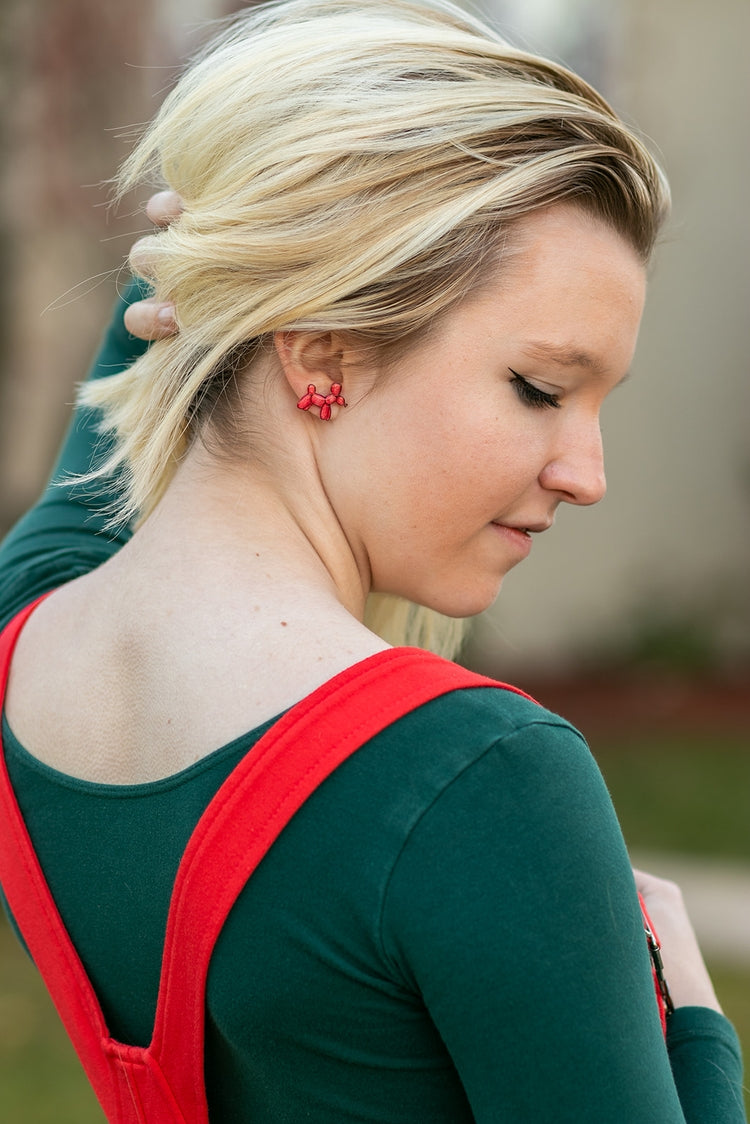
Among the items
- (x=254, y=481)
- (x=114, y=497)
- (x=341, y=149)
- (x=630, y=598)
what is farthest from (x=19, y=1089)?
(x=630, y=598)

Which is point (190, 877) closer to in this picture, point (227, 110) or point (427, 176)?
point (427, 176)

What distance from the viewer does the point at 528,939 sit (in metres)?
1.08

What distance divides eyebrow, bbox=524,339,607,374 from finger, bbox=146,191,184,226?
1.77 ft

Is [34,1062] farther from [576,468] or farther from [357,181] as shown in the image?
[357,181]

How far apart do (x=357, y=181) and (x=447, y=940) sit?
75cm

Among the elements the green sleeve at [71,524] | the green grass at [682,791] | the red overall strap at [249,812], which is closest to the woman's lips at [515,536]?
the red overall strap at [249,812]

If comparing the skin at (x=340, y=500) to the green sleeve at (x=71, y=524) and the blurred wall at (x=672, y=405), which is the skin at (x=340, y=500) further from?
the blurred wall at (x=672, y=405)

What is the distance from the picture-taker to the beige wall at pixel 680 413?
9.82 metres

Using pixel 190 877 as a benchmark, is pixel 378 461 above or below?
above

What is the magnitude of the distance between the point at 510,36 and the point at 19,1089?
3.89 meters

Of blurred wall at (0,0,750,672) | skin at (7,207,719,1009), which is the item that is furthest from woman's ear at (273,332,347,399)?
blurred wall at (0,0,750,672)

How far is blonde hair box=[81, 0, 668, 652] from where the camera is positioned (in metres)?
1.35

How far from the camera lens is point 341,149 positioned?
4.43 feet

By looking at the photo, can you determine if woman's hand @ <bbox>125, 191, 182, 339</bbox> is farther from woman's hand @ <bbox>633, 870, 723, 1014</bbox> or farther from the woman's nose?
woman's hand @ <bbox>633, 870, 723, 1014</bbox>
